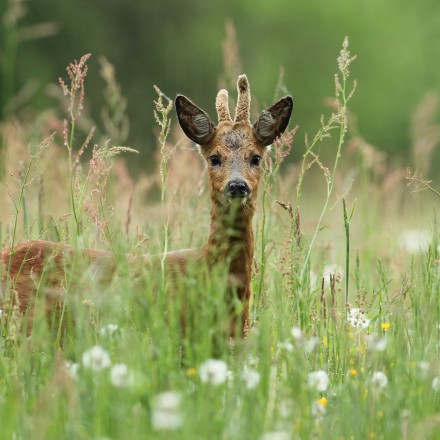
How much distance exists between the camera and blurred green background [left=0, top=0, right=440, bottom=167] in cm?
2286

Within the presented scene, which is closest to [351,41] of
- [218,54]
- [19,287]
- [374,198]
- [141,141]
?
[218,54]

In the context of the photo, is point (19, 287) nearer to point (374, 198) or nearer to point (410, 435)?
point (410, 435)

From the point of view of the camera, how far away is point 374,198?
7449 millimetres

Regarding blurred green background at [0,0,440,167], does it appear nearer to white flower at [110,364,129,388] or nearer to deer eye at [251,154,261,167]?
deer eye at [251,154,261,167]

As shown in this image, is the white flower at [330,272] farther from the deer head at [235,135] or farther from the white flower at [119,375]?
the white flower at [119,375]

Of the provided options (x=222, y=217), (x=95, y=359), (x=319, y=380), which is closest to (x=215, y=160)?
(x=222, y=217)

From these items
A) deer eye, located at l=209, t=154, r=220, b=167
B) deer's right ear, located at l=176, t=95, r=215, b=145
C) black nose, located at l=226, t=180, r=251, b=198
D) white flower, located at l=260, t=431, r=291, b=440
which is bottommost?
white flower, located at l=260, t=431, r=291, b=440

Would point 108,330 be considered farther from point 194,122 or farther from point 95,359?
point 194,122

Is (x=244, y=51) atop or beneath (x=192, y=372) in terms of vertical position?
atop

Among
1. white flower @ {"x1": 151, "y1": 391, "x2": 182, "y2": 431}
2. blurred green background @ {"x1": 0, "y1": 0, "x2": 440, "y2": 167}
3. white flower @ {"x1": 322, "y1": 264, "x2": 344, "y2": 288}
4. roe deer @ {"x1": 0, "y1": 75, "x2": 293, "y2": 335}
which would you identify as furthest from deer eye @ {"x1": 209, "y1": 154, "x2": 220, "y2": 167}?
blurred green background @ {"x1": 0, "y1": 0, "x2": 440, "y2": 167}

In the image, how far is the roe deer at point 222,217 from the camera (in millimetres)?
5152

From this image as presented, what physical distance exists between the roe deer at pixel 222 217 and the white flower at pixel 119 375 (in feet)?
4.75

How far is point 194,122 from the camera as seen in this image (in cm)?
567

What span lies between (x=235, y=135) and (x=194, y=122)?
0.74ft
